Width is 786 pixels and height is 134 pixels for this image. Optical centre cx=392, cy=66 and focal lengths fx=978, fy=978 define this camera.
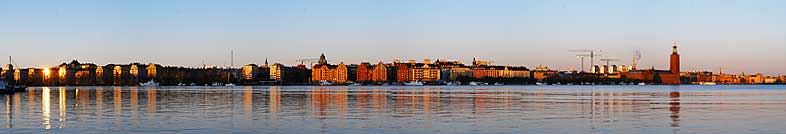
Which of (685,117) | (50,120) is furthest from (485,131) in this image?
(50,120)

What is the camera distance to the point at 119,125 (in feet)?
81.2

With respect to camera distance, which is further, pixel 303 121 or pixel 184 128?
pixel 303 121

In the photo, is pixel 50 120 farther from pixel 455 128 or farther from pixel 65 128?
pixel 455 128

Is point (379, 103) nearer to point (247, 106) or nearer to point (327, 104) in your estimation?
point (327, 104)

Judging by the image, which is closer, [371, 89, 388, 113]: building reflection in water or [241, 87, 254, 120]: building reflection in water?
[241, 87, 254, 120]: building reflection in water

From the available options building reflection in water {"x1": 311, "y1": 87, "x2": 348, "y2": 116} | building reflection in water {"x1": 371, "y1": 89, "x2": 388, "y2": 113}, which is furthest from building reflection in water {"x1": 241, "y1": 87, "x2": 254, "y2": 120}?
building reflection in water {"x1": 371, "y1": 89, "x2": 388, "y2": 113}

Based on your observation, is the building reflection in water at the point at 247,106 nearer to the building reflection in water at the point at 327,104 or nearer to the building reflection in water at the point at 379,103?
the building reflection in water at the point at 327,104

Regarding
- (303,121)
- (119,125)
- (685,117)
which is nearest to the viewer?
(119,125)

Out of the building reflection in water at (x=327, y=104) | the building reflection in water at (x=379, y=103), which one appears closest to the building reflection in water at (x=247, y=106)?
the building reflection in water at (x=327, y=104)

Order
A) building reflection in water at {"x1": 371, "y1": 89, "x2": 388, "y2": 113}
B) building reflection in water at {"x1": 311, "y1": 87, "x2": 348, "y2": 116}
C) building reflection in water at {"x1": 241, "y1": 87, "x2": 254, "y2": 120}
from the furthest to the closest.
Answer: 1. building reflection in water at {"x1": 371, "y1": 89, "x2": 388, "y2": 113}
2. building reflection in water at {"x1": 311, "y1": 87, "x2": 348, "y2": 116}
3. building reflection in water at {"x1": 241, "y1": 87, "x2": 254, "y2": 120}

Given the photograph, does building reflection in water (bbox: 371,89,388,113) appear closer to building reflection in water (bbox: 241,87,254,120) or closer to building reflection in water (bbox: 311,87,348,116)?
building reflection in water (bbox: 311,87,348,116)

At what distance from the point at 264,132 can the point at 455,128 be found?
4.63 meters

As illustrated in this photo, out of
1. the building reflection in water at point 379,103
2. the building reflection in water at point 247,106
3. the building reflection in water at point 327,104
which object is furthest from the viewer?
the building reflection in water at point 379,103

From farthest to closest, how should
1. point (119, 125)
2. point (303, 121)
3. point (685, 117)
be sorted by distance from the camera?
1. point (685, 117)
2. point (303, 121)
3. point (119, 125)
